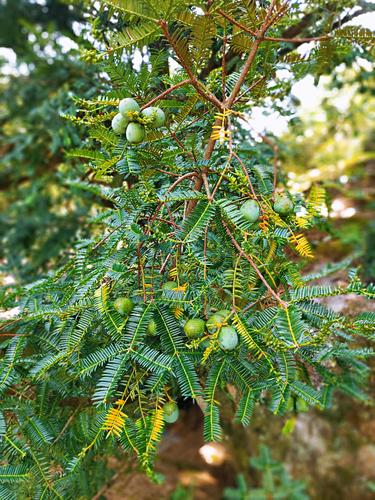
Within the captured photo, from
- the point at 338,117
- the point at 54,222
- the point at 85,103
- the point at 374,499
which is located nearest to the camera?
the point at 85,103

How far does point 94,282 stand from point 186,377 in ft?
0.71

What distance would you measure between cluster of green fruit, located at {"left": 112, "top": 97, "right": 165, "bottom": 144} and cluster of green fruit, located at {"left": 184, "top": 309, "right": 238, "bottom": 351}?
0.28 meters

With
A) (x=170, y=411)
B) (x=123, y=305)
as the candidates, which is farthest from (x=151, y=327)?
(x=170, y=411)

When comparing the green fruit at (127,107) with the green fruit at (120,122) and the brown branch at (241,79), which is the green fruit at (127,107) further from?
the brown branch at (241,79)

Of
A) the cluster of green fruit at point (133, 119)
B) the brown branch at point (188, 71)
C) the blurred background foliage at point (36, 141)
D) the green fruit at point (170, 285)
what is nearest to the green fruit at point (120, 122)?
the cluster of green fruit at point (133, 119)

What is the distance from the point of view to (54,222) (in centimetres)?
220

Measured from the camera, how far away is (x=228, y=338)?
596mm

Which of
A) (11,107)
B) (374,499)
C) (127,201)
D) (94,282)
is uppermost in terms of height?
(11,107)

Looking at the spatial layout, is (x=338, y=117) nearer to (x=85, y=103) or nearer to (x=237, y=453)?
(x=237, y=453)

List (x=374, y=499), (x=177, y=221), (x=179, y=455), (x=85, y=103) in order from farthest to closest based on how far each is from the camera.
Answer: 1. (x=179, y=455)
2. (x=374, y=499)
3. (x=177, y=221)
4. (x=85, y=103)

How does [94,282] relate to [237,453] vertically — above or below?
above

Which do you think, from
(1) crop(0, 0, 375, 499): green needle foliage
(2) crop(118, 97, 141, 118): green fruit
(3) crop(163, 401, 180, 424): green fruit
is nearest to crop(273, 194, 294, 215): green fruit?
(1) crop(0, 0, 375, 499): green needle foliage

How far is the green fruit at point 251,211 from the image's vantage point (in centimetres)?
61

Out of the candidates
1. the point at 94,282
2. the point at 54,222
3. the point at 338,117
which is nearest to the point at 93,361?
the point at 94,282
